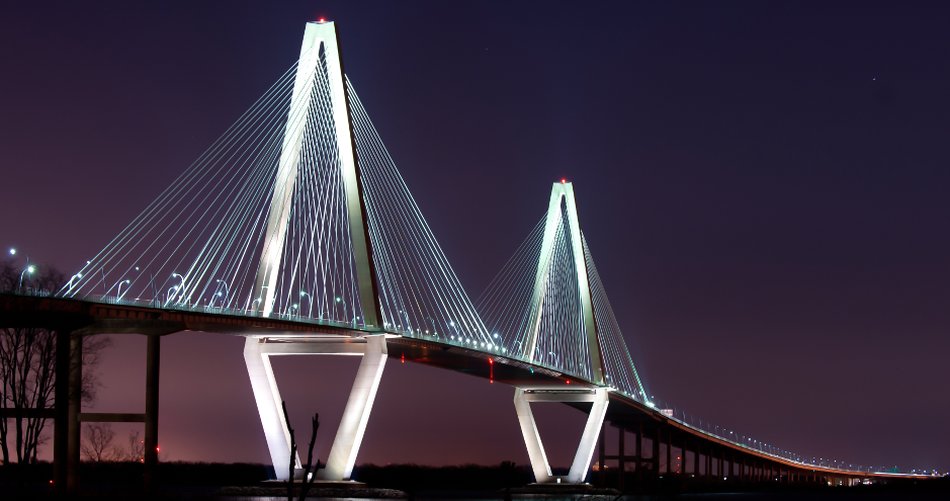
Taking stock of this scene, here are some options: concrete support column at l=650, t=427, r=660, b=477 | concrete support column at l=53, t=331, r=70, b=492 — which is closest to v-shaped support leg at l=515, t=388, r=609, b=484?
concrete support column at l=650, t=427, r=660, b=477

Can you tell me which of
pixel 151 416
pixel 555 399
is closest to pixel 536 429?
pixel 555 399

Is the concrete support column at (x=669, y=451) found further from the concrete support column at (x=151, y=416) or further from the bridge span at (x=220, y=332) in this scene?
the concrete support column at (x=151, y=416)

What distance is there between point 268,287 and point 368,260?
3688 millimetres

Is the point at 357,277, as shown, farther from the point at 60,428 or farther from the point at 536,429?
the point at 536,429

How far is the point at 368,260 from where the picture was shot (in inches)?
2050

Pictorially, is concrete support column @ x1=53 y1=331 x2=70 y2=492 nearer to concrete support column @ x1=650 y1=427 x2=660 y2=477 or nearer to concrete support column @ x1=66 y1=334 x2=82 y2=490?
concrete support column @ x1=66 y1=334 x2=82 y2=490

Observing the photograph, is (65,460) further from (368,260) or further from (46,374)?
(368,260)

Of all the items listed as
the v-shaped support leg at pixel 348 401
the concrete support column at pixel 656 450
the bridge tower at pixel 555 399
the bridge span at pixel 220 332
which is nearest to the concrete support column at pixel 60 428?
the bridge span at pixel 220 332

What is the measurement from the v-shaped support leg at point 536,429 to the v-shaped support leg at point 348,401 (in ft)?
109

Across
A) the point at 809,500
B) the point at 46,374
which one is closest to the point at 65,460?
the point at 46,374

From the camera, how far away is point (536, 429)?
8925 centimetres

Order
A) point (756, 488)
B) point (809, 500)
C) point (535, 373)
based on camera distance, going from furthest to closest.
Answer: point (756, 488) < point (809, 500) < point (535, 373)

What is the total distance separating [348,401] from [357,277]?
5.29 metres

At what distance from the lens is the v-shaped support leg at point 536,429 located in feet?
290
